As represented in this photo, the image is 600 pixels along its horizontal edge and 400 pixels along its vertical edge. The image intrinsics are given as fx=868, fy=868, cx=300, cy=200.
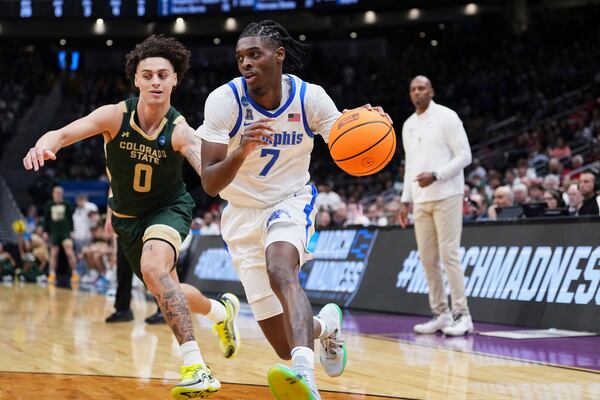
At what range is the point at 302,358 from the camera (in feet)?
12.3

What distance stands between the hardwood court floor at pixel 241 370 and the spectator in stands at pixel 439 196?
0.72 m

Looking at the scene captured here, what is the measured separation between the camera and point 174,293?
5.04 m

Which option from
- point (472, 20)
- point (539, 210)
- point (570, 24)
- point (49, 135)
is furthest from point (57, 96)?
point (49, 135)

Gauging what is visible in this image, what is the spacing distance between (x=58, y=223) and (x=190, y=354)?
13.4 metres

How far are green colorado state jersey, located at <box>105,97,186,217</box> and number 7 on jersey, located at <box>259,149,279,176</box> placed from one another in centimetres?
123

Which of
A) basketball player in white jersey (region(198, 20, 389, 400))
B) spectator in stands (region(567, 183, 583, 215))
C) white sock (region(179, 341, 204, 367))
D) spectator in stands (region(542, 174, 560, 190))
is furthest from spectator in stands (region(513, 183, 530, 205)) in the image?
white sock (region(179, 341, 204, 367))

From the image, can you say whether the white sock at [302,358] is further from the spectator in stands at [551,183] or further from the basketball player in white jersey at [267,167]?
the spectator in stands at [551,183]

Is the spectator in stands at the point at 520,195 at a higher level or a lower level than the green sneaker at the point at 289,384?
higher

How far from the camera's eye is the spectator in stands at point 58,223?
17.0 metres

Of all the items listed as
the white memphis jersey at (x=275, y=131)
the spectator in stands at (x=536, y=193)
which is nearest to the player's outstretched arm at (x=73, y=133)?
the white memphis jersey at (x=275, y=131)

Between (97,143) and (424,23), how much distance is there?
12.0m

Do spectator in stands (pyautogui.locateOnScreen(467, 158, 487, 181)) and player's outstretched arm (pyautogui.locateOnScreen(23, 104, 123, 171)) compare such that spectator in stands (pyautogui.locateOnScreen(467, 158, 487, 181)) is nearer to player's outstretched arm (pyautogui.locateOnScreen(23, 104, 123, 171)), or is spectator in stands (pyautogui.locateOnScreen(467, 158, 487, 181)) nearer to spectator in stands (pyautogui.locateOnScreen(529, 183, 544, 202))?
spectator in stands (pyautogui.locateOnScreen(529, 183, 544, 202))

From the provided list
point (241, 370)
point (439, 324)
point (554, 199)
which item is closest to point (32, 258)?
point (554, 199)

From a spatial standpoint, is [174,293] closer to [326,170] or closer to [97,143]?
[326,170]
